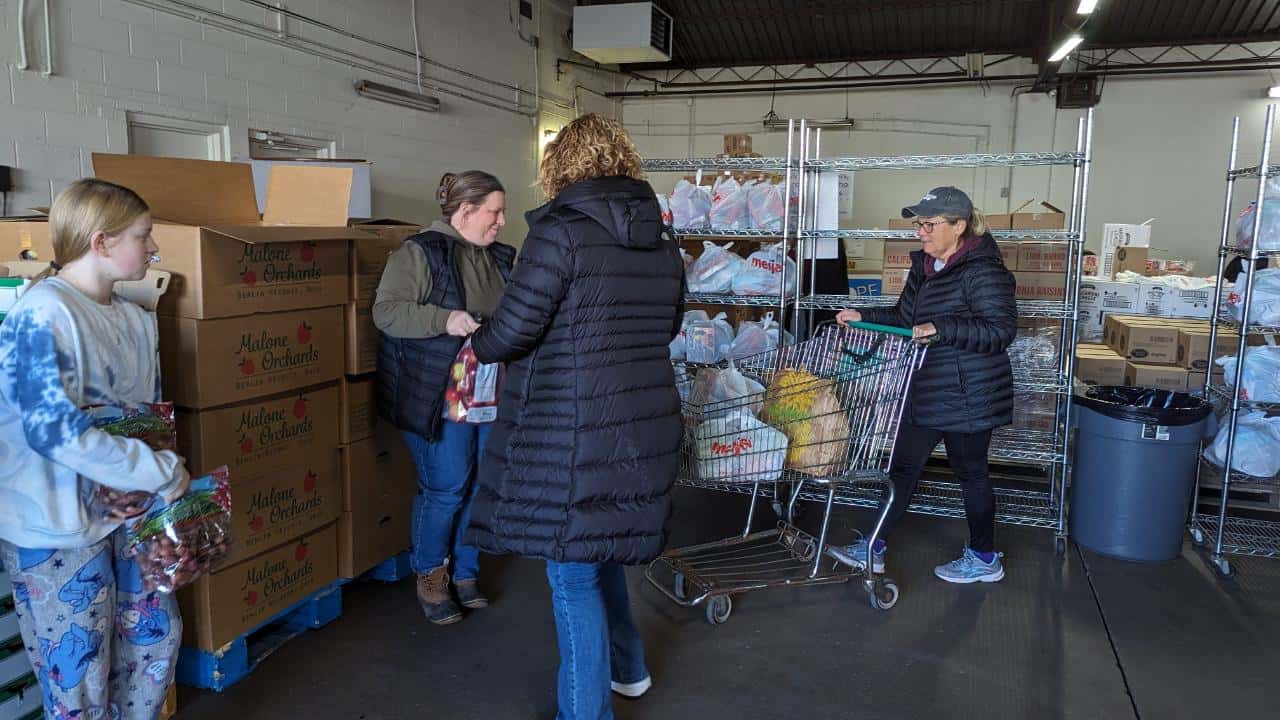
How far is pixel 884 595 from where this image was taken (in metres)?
3.28

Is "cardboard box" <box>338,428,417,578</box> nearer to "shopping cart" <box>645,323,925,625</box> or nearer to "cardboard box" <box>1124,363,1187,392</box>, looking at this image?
"shopping cart" <box>645,323,925,625</box>

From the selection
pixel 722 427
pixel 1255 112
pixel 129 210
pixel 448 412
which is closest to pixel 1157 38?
pixel 1255 112

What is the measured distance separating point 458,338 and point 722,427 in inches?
37.1

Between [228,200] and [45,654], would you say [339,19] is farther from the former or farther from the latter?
[45,654]

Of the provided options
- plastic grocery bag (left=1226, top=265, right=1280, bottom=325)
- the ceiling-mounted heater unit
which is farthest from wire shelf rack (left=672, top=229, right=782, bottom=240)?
the ceiling-mounted heater unit

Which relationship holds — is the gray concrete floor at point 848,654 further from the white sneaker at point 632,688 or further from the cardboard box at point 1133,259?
the cardboard box at point 1133,259

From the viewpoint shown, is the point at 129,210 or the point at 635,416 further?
the point at 635,416

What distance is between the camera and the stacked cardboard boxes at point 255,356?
2.38 m

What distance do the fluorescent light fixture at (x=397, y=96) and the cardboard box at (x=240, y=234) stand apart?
346 cm

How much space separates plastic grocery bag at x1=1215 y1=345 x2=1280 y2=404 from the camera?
376 centimetres

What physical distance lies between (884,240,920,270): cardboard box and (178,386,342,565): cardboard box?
310 centimetres

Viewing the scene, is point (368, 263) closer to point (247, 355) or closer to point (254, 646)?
point (247, 355)

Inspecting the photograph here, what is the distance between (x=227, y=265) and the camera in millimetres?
2432

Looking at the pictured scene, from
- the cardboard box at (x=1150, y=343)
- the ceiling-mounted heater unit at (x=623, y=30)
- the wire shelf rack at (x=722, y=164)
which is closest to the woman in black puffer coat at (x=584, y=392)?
the wire shelf rack at (x=722, y=164)
